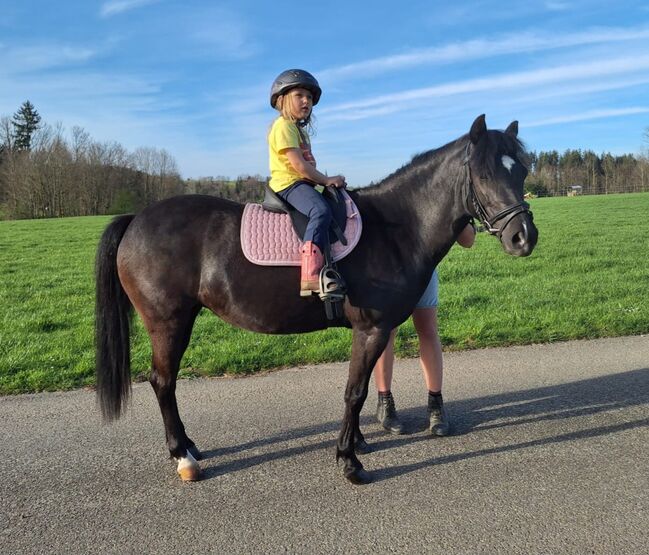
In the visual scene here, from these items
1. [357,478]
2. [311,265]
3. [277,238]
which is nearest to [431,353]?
[357,478]

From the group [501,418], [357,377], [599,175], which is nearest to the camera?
[357,377]

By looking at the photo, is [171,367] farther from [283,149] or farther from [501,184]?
[501,184]

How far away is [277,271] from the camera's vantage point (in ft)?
12.0

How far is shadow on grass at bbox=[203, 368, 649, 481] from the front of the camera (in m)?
3.86

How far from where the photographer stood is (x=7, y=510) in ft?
10.5

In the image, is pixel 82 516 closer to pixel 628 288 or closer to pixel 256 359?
pixel 256 359

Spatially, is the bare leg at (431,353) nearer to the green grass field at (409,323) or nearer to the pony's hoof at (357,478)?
the pony's hoof at (357,478)

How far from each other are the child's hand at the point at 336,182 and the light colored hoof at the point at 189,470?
215 centimetres

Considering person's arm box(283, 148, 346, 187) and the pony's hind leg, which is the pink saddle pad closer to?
person's arm box(283, 148, 346, 187)

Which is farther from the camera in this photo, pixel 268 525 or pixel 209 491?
pixel 209 491

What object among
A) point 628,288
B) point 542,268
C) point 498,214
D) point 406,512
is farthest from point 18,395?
point 542,268

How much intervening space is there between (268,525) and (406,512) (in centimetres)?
81

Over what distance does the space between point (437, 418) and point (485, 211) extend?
1782 millimetres

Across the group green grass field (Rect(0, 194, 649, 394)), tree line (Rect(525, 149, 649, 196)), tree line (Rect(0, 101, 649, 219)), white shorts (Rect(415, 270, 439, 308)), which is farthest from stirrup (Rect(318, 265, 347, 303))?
tree line (Rect(525, 149, 649, 196))
